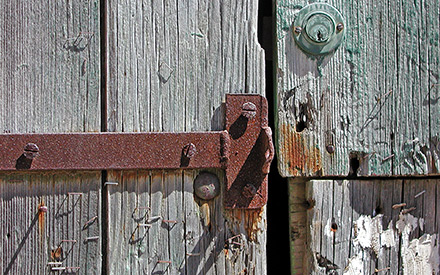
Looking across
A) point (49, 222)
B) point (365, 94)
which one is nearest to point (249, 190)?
point (365, 94)

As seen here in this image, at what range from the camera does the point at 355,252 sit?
3.72ft

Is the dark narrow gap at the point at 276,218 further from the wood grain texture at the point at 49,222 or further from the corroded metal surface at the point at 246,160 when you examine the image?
the wood grain texture at the point at 49,222

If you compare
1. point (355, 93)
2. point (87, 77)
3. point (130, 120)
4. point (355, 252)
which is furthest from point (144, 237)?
point (355, 93)

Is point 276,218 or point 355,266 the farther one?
point 276,218

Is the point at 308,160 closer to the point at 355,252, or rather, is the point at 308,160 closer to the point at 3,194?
the point at 355,252

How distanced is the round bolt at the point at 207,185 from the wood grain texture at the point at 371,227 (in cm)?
26

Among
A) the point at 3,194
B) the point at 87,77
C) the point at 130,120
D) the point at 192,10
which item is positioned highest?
the point at 192,10

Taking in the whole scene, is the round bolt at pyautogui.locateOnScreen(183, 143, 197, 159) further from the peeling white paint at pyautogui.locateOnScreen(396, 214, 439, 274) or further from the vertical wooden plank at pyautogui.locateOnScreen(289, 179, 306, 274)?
the peeling white paint at pyautogui.locateOnScreen(396, 214, 439, 274)

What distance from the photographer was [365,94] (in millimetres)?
1125

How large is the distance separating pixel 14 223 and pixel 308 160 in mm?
813

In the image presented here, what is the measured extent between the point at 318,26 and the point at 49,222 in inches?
35.4

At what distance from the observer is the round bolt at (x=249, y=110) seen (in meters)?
1.09

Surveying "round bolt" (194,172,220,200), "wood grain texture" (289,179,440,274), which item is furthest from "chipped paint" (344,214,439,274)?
"round bolt" (194,172,220,200)

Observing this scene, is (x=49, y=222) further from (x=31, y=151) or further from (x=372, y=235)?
(x=372, y=235)
